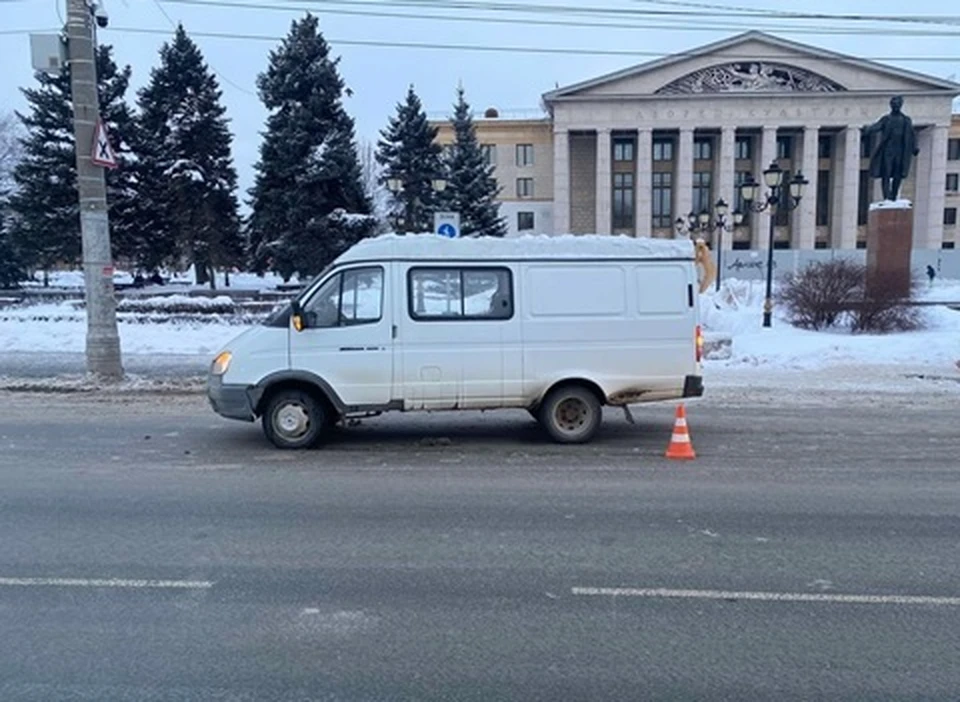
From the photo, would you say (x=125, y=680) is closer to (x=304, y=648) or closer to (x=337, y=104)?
(x=304, y=648)

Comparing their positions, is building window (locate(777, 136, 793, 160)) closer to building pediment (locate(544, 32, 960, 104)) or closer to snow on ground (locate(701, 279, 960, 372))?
building pediment (locate(544, 32, 960, 104))

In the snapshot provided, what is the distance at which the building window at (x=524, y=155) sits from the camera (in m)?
80.1

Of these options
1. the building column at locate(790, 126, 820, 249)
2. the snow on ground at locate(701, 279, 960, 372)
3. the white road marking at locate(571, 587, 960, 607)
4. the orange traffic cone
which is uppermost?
the building column at locate(790, 126, 820, 249)

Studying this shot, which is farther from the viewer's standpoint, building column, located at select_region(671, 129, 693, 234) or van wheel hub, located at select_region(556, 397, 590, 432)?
building column, located at select_region(671, 129, 693, 234)

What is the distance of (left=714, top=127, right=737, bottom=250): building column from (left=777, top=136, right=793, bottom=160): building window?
227 inches

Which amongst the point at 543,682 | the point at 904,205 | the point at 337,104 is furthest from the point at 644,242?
the point at 337,104

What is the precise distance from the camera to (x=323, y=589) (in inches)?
176

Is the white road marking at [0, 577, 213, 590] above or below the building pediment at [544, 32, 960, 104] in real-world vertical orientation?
below

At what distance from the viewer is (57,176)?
40.1 meters

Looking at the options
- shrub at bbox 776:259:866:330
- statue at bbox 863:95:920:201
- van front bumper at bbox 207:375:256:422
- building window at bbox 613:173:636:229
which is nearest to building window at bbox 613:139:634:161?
building window at bbox 613:173:636:229

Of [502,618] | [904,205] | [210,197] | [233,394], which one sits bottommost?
[502,618]

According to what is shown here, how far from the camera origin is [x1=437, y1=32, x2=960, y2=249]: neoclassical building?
70.1m

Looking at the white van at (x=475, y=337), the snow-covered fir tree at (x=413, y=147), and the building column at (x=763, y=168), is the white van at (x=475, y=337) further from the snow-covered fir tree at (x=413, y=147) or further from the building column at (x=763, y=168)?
the building column at (x=763, y=168)

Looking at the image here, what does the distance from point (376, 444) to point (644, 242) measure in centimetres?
394
